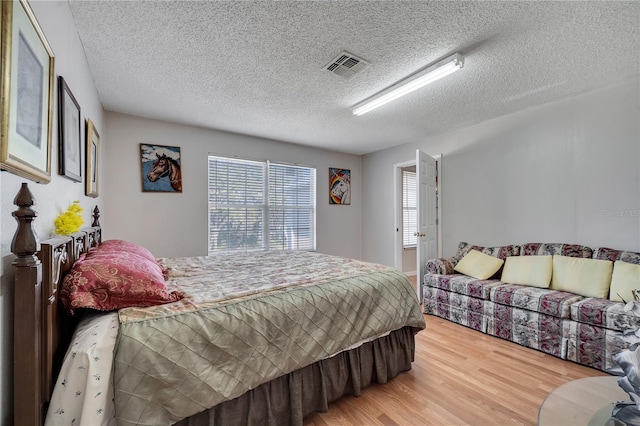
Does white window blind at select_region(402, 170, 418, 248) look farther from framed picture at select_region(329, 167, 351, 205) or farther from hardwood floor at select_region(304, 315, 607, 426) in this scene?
hardwood floor at select_region(304, 315, 607, 426)

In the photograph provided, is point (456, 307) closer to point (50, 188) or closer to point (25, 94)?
point (50, 188)

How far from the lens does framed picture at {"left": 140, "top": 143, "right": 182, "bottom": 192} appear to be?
11.6 ft

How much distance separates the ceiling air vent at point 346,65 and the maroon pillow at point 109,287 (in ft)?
6.94

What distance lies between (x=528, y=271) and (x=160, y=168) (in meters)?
4.75

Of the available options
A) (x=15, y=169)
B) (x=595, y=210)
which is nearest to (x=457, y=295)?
(x=595, y=210)

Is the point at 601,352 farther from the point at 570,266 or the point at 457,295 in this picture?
the point at 457,295

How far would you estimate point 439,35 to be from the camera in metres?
1.96

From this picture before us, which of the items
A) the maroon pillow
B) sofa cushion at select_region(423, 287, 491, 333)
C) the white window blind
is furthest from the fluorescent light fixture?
the white window blind

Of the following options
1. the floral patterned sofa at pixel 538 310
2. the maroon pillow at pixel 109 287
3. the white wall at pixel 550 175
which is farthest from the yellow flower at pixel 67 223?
the white wall at pixel 550 175

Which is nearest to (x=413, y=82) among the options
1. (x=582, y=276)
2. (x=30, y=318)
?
(x=582, y=276)

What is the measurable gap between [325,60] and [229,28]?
79 cm

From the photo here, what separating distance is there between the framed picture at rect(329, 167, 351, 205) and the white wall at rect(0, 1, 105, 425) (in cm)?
373

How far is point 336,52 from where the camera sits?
84.7 inches

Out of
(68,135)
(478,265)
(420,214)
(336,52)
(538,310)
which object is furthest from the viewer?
(420,214)
